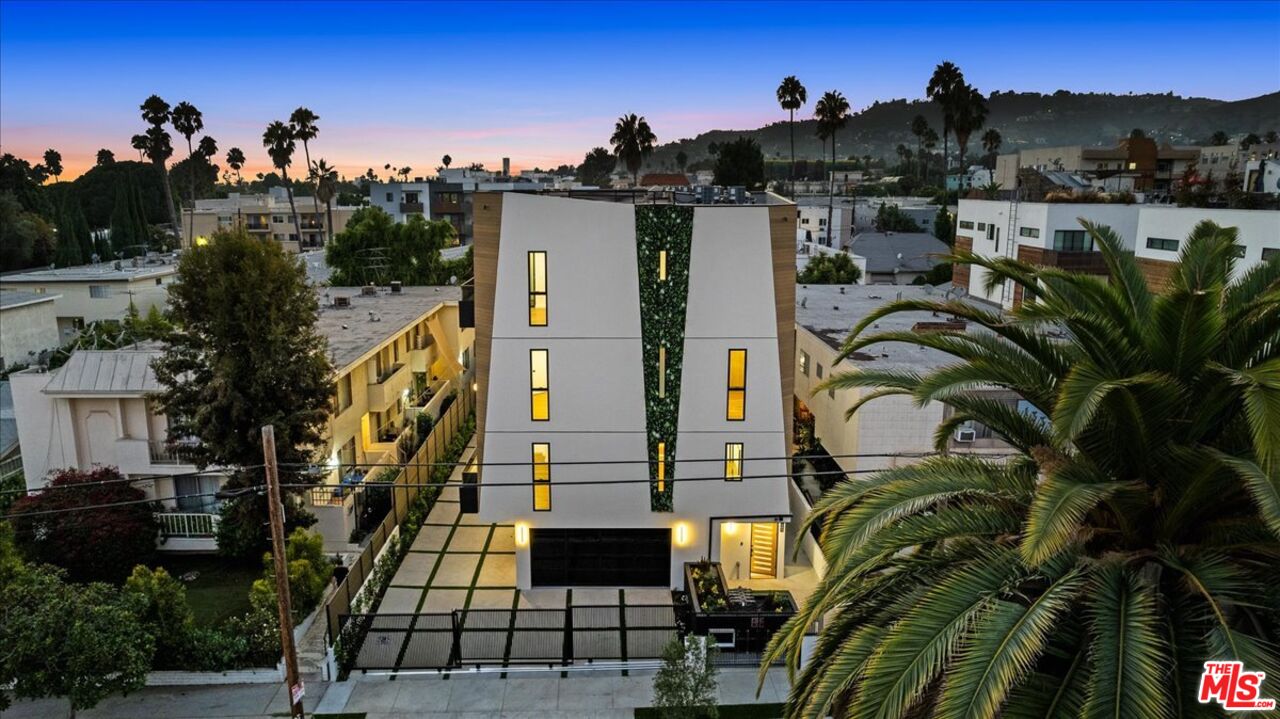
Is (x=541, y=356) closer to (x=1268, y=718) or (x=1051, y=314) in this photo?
(x=1051, y=314)

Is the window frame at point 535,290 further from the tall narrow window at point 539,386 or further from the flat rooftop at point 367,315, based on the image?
the flat rooftop at point 367,315

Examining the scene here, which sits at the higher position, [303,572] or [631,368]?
[631,368]

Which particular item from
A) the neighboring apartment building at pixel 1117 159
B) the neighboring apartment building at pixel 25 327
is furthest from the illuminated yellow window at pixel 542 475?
the neighboring apartment building at pixel 1117 159

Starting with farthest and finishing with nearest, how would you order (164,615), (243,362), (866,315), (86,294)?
(86,294), (243,362), (866,315), (164,615)

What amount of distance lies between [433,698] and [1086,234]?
3463 centimetres

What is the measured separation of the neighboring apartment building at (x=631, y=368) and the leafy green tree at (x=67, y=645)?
7.55m

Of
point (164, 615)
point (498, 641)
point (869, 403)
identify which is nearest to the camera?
point (164, 615)

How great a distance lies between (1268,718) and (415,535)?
21855 mm

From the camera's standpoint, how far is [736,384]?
64.2 ft

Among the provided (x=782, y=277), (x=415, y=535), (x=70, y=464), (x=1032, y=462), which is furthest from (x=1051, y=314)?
(x=70, y=464)

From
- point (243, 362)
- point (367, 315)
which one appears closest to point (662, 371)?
point (243, 362)

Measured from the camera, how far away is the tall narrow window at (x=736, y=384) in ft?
63.8

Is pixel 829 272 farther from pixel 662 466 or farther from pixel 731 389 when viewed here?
pixel 662 466

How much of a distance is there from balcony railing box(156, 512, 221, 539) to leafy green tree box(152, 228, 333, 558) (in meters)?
2.29
